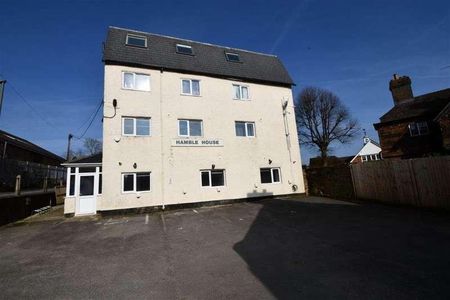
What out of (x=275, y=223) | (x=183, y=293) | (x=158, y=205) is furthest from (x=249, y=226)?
(x=158, y=205)

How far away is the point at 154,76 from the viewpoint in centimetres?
1563

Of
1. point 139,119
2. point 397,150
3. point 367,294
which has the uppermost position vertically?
point 139,119

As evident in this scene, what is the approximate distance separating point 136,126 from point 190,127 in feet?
10.9

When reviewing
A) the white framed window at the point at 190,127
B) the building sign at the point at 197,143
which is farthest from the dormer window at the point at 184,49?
the building sign at the point at 197,143

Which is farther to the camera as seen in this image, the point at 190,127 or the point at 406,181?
the point at 190,127

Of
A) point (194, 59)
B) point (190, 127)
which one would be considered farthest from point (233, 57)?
point (190, 127)

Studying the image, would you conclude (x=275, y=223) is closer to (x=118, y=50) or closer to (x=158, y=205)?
(x=158, y=205)

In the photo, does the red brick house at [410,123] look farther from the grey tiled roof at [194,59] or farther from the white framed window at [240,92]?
the white framed window at [240,92]

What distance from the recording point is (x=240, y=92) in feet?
58.9

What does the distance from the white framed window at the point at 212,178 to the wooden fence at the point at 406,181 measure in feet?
27.1

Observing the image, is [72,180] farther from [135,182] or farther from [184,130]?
[184,130]

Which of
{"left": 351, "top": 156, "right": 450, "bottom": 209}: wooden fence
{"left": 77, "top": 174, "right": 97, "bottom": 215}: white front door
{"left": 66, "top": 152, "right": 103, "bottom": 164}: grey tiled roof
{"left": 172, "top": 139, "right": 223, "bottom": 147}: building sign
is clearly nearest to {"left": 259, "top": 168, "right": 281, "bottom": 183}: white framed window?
{"left": 172, "top": 139, "right": 223, "bottom": 147}: building sign

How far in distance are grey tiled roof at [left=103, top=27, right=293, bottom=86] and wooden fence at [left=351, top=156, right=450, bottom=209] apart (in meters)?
9.70

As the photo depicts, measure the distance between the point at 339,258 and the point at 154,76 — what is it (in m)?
14.4
